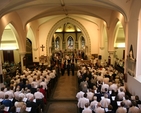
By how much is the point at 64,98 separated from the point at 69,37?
19952mm

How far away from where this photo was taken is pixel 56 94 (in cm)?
1061

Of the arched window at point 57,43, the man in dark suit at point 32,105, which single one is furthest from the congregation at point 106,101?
the arched window at point 57,43

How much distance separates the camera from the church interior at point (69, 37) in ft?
29.0

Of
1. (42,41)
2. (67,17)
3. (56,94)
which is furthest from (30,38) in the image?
(56,94)

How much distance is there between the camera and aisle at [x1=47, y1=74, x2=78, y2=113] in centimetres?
852

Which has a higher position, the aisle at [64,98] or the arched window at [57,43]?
the arched window at [57,43]

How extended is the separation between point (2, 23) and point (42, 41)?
10554mm

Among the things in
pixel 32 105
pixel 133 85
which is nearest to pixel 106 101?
pixel 133 85

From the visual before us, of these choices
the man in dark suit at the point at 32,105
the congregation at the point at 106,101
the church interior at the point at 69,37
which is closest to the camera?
the congregation at the point at 106,101

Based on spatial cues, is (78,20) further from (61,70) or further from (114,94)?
(114,94)

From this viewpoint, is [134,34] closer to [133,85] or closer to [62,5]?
[133,85]

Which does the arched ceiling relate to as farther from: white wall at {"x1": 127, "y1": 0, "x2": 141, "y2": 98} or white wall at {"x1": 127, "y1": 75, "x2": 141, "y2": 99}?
white wall at {"x1": 127, "y1": 75, "x2": 141, "y2": 99}

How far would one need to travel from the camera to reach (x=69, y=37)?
29.0 metres

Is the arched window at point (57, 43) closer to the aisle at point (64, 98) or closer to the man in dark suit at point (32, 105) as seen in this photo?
the aisle at point (64, 98)
